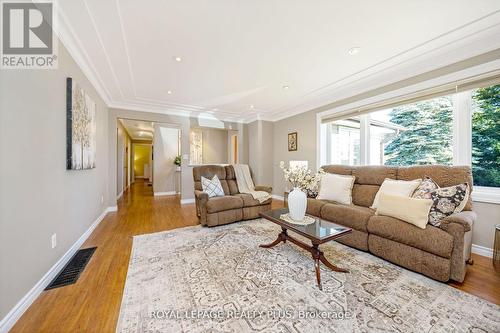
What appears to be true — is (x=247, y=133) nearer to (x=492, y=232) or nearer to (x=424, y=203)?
(x=424, y=203)

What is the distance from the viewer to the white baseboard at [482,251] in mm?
2138

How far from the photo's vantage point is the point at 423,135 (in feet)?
9.23

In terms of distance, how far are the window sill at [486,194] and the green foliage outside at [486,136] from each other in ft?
0.18

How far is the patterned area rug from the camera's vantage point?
4.10ft

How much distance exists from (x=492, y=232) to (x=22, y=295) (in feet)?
14.5

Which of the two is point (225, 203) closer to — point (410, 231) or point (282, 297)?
point (282, 297)

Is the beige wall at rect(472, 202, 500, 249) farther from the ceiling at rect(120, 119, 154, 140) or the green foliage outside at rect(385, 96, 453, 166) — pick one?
the ceiling at rect(120, 119, 154, 140)

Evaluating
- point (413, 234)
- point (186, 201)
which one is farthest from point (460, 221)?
point (186, 201)

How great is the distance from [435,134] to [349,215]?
177 centimetres

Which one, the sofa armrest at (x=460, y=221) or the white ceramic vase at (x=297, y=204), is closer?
the sofa armrest at (x=460, y=221)

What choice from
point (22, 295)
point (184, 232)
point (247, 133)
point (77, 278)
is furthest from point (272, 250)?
point (247, 133)

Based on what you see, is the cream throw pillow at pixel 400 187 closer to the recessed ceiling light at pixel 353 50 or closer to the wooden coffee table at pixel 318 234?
the wooden coffee table at pixel 318 234

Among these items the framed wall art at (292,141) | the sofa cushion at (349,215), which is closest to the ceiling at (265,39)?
the framed wall art at (292,141)

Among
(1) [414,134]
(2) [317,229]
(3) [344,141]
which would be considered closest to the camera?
(2) [317,229]
